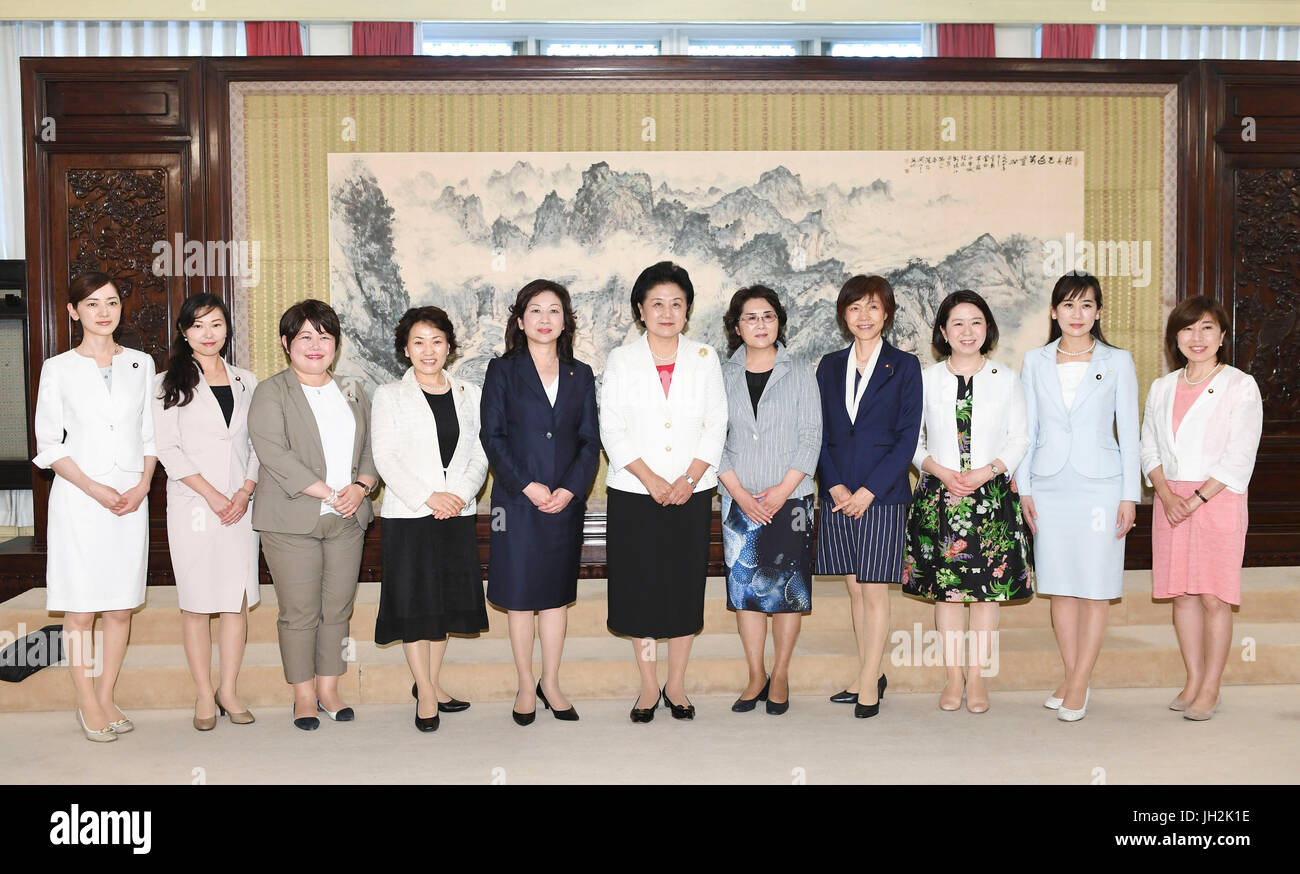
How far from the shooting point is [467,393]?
372 cm

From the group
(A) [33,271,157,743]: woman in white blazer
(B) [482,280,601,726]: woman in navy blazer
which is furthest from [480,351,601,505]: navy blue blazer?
(A) [33,271,157,743]: woman in white blazer

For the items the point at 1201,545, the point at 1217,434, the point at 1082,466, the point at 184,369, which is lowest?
the point at 1201,545

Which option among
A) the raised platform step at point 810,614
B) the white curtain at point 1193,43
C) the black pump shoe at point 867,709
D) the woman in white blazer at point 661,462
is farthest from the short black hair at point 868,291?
Result: the white curtain at point 1193,43

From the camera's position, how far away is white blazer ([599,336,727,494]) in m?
3.58

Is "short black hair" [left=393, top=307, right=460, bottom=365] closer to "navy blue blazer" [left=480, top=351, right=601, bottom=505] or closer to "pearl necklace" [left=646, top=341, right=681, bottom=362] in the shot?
"navy blue blazer" [left=480, top=351, right=601, bottom=505]

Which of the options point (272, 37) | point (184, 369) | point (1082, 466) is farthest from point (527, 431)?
point (272, 37)

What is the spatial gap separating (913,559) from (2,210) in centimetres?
696

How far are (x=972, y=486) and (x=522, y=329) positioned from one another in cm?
179

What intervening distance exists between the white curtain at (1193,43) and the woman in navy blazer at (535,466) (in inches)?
225

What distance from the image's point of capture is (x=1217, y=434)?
3674 millimetres

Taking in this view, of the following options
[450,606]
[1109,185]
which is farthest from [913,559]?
[1109,185]

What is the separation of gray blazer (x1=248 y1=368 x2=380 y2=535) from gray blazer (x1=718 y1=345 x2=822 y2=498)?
62.2 inches

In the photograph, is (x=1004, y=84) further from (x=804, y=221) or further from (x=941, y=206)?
(x=804, y=221)

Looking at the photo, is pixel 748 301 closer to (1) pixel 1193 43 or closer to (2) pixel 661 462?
(2) pixel 661 462
